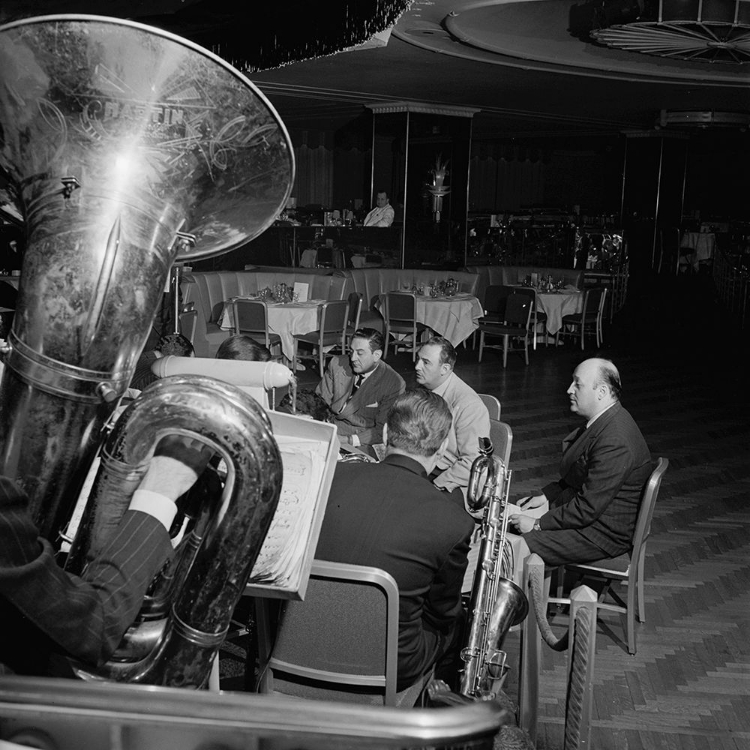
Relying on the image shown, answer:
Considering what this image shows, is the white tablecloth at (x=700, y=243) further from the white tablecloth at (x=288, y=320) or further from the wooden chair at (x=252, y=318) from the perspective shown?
the wooden chair at (x=252, y=318)

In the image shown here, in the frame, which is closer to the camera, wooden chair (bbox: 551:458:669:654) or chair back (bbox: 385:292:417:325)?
wooden chair (bbox: 551:458:669:654)

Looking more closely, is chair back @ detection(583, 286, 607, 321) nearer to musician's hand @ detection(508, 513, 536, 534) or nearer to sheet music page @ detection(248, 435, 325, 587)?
musician's hand @ detection(508, 513, 536, 534)

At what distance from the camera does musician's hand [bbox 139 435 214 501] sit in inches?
54.4

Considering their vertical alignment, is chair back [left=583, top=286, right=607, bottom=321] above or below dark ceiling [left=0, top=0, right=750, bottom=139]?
below

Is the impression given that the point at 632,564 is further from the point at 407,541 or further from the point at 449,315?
the point at 449,315

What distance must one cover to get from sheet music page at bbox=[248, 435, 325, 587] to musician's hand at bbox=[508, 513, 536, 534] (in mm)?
1759

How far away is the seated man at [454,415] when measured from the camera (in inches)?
149

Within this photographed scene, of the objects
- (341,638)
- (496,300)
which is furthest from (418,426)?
(496,300)

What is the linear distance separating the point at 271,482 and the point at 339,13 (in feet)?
20.4

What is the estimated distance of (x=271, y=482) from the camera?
1.35 m

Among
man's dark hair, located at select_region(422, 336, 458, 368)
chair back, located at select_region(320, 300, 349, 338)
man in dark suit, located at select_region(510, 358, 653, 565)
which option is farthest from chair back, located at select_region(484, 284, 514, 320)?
man in dark suit, located at select_region(510, 358, 653, 565)

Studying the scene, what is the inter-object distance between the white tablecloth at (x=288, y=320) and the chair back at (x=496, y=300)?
2.51 metres

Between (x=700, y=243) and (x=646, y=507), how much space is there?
13697 millimetres

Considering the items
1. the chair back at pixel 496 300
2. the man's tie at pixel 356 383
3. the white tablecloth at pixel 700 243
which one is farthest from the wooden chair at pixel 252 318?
the white tablecloth at pixel 700 243
